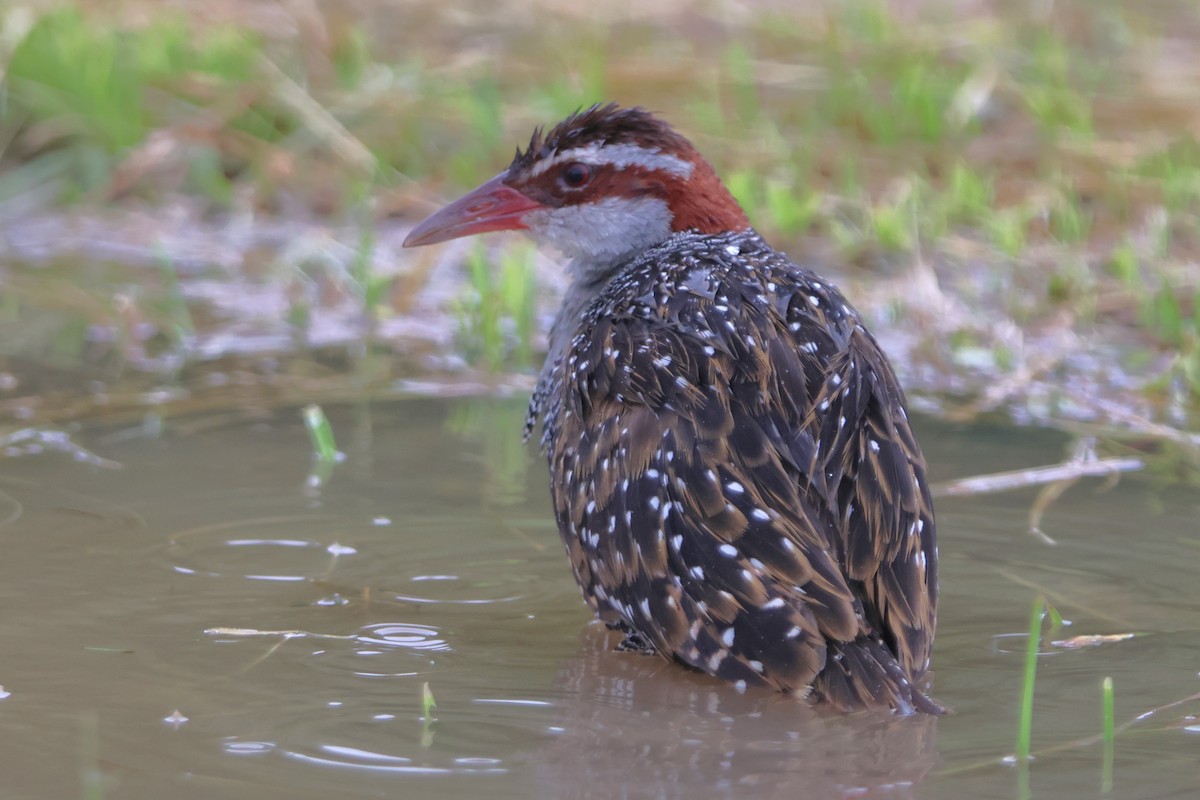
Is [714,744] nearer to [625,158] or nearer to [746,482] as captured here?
[746,482]

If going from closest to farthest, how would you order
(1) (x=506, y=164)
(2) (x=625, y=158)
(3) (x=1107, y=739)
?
(3) (x=1107, y=739) < (2) (x=625, y=158) < (1) (x=506, y=164)

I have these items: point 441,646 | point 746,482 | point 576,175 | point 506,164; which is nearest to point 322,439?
point 576,175

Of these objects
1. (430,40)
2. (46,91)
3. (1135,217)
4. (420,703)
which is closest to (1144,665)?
(420,703)

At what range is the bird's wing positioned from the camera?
3184 millimetres

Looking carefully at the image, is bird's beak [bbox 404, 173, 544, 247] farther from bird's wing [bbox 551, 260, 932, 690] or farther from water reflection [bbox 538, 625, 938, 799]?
water reflection [bbox 538, 625, 938, 799]

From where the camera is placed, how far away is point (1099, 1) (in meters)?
10.0

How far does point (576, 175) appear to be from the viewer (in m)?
4.39

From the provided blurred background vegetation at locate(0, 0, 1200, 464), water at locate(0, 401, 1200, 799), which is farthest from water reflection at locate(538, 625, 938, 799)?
blurred background vegetation at locate(0, 0, 1200, 464)

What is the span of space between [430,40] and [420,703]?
6.79m

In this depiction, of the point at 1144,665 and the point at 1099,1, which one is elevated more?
the point at 1099,1

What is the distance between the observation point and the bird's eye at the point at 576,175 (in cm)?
438

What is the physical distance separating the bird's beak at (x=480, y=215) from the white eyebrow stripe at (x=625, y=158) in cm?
15

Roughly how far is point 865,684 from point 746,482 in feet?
1.47

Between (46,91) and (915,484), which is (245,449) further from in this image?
(46,91)
